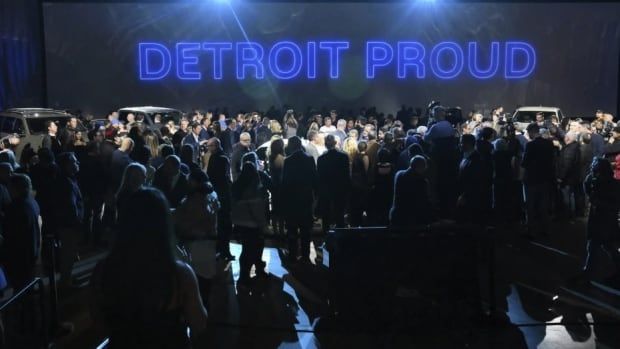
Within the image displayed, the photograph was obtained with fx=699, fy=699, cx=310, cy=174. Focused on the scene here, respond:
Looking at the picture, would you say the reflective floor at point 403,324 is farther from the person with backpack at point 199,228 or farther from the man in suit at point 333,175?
the man in suit at point 333,175

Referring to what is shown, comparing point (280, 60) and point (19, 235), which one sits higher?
point (280, 60)

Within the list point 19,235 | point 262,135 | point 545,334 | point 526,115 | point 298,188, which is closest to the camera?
point 19,235

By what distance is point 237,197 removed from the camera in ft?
28.1

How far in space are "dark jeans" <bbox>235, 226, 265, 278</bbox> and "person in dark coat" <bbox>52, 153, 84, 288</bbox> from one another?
1938mm

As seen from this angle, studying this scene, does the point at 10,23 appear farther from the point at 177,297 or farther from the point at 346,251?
the point at 177,297

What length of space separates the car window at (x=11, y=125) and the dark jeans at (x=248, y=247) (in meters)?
10.5

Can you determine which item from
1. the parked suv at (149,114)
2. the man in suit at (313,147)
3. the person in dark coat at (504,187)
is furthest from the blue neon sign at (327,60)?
the person in dark coat at (504,187)

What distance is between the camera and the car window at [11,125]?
56.4 ft

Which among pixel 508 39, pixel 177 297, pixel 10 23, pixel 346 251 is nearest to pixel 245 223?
pixel 346 251

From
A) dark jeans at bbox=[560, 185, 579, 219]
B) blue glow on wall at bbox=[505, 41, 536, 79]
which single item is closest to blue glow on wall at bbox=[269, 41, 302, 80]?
blue glow on wall at bbox=[505, 41, 536, 79]

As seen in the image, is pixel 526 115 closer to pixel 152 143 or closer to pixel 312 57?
pixel 312 57

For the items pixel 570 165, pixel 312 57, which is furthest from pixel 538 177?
pixel 312 57

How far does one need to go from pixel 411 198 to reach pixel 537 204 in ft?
13.2

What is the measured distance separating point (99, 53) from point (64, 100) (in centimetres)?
215
